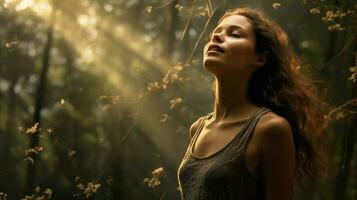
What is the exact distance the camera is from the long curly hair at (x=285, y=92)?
1512mm

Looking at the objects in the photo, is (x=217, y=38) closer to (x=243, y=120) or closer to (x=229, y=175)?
(x=243, y=120)

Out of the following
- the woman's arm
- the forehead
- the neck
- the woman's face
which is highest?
the forehead

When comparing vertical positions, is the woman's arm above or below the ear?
below

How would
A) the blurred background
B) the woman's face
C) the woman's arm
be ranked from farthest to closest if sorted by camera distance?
the blurred background < the woman's face < the woman's arm

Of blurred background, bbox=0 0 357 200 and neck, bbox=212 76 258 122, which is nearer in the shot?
neck, bbox=212 76 258 122

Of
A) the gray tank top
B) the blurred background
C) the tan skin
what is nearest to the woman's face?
the tan skin

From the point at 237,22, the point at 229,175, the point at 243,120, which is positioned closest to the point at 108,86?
the point at 237,22

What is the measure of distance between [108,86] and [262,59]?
9.90m

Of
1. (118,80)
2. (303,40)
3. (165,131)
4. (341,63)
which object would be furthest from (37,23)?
(341,63)

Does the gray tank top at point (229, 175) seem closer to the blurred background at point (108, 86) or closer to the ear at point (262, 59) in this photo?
the ear at point (262, 59)

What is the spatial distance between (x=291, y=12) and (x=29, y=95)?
880 cm

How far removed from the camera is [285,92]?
1.55 metres

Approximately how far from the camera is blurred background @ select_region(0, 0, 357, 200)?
816 cm

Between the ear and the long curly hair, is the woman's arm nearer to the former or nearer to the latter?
the long curly hair
